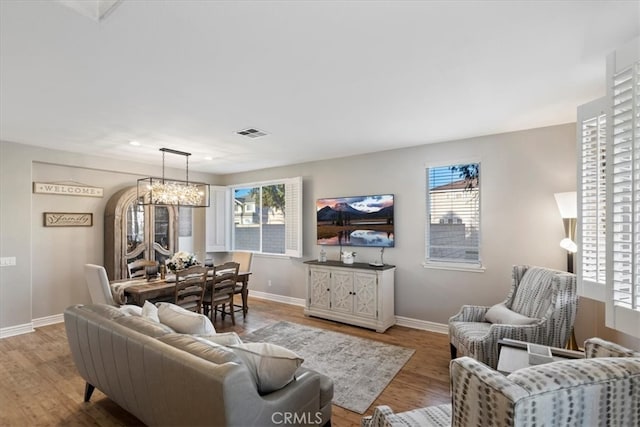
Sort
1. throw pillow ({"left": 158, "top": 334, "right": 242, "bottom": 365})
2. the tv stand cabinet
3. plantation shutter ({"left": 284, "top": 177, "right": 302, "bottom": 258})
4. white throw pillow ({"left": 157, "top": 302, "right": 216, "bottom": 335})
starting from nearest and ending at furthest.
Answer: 1. throw pillow ({"left": 158, "top": 334, "right": 242, "bottom": 365})
2. white throw pillow ({"left": 157, "top": 302, "right": 216, "bottom": 335})
3. the tv stand cabinet
4. plantation shutter ({"left": 284, "top": 177, "right": 302, "bottom": 258})

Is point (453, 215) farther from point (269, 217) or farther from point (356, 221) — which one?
point (269, 217)

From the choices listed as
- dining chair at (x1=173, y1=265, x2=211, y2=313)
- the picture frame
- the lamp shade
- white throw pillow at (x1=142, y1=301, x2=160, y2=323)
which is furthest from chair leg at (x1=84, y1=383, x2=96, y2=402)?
the lamp shade

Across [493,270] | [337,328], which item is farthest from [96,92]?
[493,270]

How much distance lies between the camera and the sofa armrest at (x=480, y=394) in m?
0.93

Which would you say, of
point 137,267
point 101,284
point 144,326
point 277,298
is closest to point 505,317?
point 144,326

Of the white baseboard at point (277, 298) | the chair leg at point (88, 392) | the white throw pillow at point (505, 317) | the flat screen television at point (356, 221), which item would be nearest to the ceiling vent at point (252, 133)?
the flat screen television at point (356, 221)

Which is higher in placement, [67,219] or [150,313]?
[67,219]

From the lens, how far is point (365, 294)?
14.2 feet

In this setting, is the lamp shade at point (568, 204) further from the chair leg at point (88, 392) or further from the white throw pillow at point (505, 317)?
the chair leg at point (88, 392)

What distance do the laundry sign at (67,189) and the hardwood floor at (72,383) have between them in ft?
6.69

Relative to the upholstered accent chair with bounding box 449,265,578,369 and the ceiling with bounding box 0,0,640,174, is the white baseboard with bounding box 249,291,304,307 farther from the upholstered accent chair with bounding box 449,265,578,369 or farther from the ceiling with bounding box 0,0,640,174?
the ceiling with bounding box 0,0,640,174

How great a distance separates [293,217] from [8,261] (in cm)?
415

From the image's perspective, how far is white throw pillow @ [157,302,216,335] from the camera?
2031 mm

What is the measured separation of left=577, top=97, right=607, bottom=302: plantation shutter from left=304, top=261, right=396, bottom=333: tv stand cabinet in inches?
97.3
